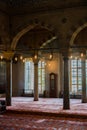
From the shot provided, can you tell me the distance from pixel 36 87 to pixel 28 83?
16.1 feet

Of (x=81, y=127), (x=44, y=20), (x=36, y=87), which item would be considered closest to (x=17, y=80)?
(x=36, y=87)

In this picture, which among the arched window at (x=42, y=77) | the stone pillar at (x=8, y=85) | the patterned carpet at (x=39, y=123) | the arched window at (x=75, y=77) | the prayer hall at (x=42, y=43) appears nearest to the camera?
the patterned carpet at (x=39, y=123)

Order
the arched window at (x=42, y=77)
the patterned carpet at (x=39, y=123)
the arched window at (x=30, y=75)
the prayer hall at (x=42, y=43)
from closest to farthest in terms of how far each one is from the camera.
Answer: the patterned carpet at (x=39, y=123) → the prayer hall at (x=42, y=43) → the arched window at (x=42, y=77) → the arched window at (x=30, y=75)

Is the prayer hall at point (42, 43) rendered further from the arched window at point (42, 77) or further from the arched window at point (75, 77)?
the arched window at point (42, 77)

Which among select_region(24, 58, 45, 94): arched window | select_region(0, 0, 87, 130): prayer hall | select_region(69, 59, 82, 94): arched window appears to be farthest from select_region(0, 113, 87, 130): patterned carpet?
select_region(24, 58, 45, 94): arched window

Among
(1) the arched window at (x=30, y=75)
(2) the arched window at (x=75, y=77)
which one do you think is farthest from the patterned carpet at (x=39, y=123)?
(1) the arched window at (x=30, y=75)

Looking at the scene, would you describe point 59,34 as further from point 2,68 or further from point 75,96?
point 2,68

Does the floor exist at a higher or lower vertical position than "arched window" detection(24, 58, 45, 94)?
lower

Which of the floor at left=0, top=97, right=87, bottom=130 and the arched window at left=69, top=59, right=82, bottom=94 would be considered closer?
the floor at left=0, top=97, right=87, bottom=130

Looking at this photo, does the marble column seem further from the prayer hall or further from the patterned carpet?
the patterned carpet

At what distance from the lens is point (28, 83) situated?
21844mm

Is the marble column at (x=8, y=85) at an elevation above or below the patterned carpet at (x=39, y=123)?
above

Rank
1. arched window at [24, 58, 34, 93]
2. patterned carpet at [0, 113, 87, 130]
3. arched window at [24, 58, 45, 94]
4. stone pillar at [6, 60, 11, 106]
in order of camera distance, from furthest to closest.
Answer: arched window at [24, 58, 34, 93] < arched window at [24, 58, 45, 94] < stone pillar at [6, 60, 11, 106] < patterned carpet at [0, 113, 87, 130]

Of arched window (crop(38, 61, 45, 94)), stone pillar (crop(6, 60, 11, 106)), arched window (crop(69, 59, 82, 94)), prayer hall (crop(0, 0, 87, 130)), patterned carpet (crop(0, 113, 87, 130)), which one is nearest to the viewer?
patterned carpet (crop(0, 113, 87, 130))
